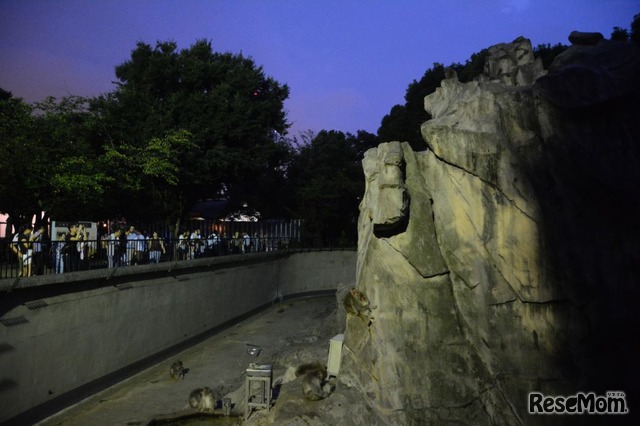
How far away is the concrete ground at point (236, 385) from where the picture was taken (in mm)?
11141

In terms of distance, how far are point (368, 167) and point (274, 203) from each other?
32.5m

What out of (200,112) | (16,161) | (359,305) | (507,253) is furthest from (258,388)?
(200,112)

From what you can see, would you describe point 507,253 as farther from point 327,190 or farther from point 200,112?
point 327,190

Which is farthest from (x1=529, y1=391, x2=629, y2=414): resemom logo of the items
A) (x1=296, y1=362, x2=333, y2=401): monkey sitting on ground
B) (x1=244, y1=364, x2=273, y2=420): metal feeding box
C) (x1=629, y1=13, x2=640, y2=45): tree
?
(x1=629, y1=13, x2=640, y2=45): tree

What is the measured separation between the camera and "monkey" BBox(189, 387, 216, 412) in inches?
523

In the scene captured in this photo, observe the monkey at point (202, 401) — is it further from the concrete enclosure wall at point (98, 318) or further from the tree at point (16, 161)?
the tree at point (16, 161)

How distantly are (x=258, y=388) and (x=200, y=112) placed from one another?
25200 millimetres

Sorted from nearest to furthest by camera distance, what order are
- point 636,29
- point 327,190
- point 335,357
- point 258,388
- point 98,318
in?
point 258,388, point 335,357, point 98,318, point 636,29, point 327,190

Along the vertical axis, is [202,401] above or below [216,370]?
above

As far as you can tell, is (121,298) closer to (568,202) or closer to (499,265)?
(499,265)

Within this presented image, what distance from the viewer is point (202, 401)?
13.4 meters

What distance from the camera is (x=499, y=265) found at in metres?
10.8

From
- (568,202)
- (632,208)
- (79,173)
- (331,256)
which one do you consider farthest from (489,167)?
(331,256)

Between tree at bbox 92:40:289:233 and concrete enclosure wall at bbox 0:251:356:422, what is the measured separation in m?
9.27
